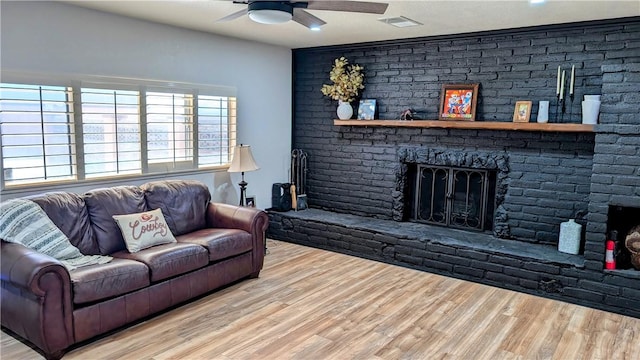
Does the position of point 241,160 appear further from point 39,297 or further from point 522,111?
point 522,111

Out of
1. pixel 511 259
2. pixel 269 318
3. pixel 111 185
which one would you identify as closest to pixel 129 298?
pixel 269 318

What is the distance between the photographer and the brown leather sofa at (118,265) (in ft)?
9.01

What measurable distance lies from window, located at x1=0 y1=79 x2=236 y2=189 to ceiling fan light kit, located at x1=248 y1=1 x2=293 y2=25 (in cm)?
197

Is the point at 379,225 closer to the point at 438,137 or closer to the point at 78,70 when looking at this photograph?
the point at 438,137

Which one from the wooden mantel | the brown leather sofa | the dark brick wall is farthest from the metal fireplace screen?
the brown leather sofa

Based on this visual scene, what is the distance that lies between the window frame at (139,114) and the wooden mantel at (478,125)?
56.9 inches

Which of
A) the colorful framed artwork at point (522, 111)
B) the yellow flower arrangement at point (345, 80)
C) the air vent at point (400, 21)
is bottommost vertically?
the colorful framed artwork at point (522, 111)

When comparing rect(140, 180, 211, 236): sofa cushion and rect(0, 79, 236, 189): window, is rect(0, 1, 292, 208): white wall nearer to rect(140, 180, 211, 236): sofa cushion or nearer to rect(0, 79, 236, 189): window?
rect(0, 79, 236, 189): window

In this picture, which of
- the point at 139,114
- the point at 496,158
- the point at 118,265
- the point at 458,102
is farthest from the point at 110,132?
the point at 496,158

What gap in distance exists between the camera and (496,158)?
467 cm

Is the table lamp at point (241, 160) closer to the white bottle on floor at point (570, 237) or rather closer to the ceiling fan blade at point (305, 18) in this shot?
the ceiling fan blade at point (305, 18)

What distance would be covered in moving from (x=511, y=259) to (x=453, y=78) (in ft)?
Answer: 6.64

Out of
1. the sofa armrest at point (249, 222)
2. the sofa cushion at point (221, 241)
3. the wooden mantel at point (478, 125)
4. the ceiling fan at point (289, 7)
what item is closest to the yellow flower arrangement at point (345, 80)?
the wooden mantel at point (478, 125)

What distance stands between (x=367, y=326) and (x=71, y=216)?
7.89 ft
